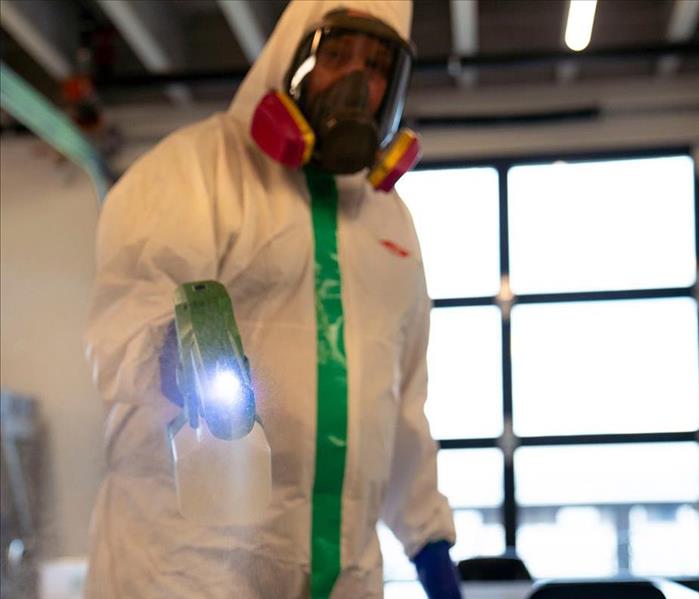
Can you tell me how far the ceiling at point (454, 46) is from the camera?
2.94 m

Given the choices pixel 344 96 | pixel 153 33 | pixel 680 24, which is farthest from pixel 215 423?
pixel 680 24

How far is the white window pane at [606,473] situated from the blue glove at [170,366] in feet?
8.94

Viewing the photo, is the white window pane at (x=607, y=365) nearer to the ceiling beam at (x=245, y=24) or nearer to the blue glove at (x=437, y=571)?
the ceiling beam at (x=245, y=24)

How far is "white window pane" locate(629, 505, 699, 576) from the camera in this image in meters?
3.15

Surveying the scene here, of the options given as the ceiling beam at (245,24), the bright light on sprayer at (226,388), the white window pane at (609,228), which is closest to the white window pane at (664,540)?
the white window pane at (609,228)

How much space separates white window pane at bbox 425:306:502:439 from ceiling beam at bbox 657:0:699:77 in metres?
0.96

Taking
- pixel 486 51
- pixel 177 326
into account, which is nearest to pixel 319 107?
pixel 177 326

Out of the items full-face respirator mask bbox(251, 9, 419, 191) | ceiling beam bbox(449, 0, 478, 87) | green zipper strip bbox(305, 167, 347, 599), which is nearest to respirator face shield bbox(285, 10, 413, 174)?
full-face respirator mask bbox(251, 9, 419, 191)

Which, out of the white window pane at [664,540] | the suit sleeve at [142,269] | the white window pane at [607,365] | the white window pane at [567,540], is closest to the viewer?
the suit sleeve at [142,269]

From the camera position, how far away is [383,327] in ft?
4.18

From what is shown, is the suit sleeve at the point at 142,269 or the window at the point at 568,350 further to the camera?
the window at the point at 568,350

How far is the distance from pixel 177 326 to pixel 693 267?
2991 mm

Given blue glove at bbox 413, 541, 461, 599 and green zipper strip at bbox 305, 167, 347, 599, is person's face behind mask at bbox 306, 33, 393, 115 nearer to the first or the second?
green zipper strip at bbox 305, 167, 347, 599

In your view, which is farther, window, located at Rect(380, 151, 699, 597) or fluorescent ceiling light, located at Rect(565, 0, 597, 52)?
window, located at Rect(380, 151, 699, 597)
